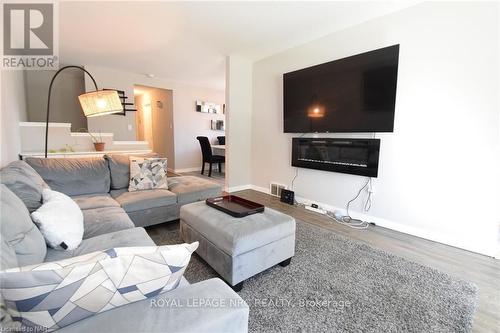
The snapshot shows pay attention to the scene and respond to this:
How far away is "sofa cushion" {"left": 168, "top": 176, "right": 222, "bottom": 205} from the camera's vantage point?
8.75 feet

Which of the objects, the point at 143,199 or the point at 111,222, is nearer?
the point at 111,222

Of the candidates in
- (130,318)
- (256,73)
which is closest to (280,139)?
(256,73)

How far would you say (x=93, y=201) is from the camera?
222 centimetres

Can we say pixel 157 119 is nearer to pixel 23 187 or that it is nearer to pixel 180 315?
pixel 23 187

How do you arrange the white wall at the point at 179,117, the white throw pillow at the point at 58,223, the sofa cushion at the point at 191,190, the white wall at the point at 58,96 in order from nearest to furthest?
1. the white throw pillow at the point at 58,223
2. the sofa cushion at the point at 191,190
3. the white wall at the point at 58,96
4. the white wall at the point at 179,117

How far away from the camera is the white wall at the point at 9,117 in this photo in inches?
97.7

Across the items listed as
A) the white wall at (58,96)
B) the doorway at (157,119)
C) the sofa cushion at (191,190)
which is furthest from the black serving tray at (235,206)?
the white wall at (58,96)

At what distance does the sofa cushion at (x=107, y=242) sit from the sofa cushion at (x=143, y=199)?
79 cm

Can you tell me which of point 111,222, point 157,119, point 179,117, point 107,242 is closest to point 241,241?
point 107,242

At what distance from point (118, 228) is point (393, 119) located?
2860mm

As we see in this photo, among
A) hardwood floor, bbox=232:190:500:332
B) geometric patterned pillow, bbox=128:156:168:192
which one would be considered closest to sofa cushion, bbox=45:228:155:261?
geometric patterned pillow, bbox=128:156:168:192

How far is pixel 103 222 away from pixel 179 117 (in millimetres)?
4696

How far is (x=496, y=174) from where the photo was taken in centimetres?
204

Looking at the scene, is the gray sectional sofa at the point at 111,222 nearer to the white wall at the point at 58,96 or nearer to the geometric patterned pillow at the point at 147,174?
the geometric patterned pillow at the point at 147,174
